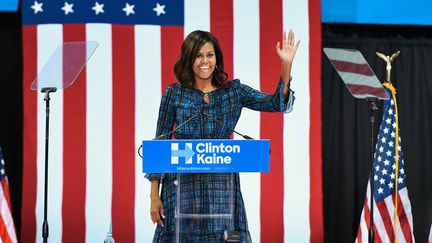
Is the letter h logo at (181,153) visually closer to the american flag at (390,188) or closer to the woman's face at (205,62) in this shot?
the woman's face at (205,62)

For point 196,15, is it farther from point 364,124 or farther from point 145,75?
point 364,124

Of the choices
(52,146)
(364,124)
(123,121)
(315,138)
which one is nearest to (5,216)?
(52,146)

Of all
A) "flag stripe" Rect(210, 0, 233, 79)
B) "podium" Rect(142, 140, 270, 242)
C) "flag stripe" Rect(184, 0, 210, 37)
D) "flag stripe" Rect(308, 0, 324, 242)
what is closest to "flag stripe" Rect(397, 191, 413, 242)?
"flag stripe" Rect(308, 0, 324, 242)

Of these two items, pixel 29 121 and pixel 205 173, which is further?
pixel 29 121

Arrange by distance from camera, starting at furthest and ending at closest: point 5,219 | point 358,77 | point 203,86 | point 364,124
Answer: point 364,124
point 5,219
point 358,77
point 203,86

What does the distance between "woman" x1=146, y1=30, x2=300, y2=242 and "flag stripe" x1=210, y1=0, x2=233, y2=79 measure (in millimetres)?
1977

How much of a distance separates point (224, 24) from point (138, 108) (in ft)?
2.60

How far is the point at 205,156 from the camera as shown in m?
2.50

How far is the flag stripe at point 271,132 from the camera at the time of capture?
4.84 m

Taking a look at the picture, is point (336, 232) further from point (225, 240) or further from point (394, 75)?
point (225, 240)

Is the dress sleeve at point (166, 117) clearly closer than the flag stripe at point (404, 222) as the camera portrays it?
Yes

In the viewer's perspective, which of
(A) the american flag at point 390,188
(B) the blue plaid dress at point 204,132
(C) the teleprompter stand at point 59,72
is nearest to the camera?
(B) the blue plaid dress at point 204,132

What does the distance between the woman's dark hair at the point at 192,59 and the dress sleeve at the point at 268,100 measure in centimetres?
10

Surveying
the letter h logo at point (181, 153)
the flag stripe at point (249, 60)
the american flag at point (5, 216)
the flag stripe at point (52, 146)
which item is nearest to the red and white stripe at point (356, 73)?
the flag stripe at point (249, 60)
